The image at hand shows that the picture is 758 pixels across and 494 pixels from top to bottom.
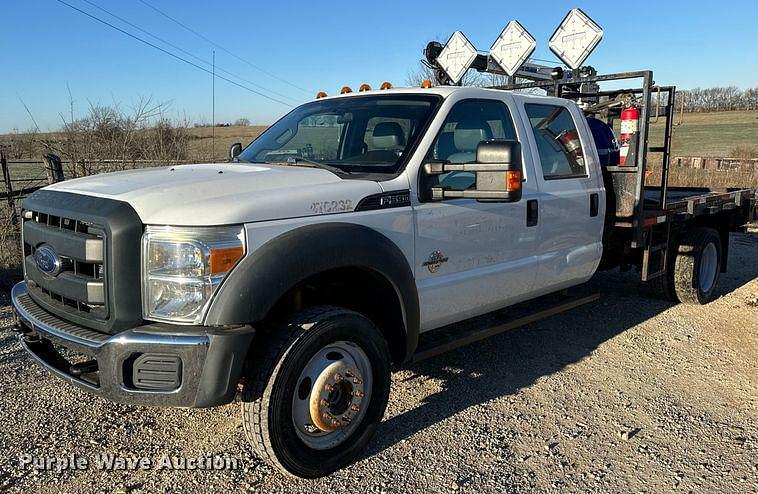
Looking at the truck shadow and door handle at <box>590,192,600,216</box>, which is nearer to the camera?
the truck shadow

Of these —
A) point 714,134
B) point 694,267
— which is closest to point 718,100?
point 714,134

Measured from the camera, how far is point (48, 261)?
3.00 meters

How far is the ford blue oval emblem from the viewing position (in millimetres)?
2961

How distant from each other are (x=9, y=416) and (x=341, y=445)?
2.07 m

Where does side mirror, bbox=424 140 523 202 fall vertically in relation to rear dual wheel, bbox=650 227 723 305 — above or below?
above

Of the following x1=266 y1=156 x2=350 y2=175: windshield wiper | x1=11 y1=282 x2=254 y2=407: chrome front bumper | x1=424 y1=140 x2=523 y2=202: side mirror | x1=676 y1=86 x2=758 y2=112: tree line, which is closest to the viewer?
x1=11 y1=282 x2=254 y2=407: chrome front bumper

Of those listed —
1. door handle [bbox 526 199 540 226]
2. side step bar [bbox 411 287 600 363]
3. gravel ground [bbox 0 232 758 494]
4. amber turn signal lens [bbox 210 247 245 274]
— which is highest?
door handle [bbox 526 199 540 226]

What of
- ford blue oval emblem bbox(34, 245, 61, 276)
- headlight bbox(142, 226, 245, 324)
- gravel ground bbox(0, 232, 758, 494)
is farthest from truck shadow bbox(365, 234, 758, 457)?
ford blue oval emblem bbox(34, 245, 61, 276)

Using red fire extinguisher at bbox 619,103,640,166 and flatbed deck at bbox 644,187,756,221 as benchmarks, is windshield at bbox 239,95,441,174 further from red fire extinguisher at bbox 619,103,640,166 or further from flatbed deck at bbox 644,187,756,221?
flatbed deck at bbox 644,187,756,221

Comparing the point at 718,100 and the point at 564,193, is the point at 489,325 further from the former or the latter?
the point at 718,100

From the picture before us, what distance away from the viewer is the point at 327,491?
3.01 meters

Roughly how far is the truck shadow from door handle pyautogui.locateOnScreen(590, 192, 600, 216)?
1181 millimetres

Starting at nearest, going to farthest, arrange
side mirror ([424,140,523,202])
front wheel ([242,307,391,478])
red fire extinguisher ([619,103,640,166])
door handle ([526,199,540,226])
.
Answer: front wheel ([242,307,391,478]) < side mirror ([424,140,523,202]) < door handle ([526,199,540,226]) < red fire extinguisher ([619,103,640,166])

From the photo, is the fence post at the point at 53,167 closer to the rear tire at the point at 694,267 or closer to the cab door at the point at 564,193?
the cab door at the point at 564,193
